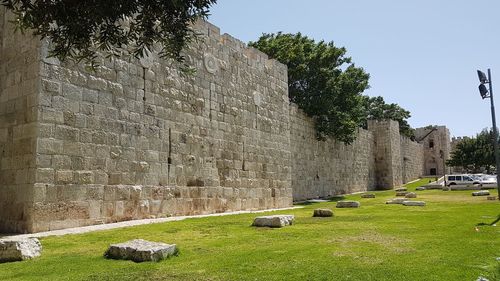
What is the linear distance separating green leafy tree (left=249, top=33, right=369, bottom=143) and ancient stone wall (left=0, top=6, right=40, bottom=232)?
1673 cm

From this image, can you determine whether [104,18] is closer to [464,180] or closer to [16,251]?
[16,251]

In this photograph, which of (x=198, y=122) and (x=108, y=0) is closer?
(x=108, y=0)

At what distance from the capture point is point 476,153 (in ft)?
167

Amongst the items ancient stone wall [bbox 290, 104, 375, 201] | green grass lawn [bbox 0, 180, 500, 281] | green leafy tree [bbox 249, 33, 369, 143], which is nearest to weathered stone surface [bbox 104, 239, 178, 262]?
green grass lawn [bbox 0, 180, 500, 281]

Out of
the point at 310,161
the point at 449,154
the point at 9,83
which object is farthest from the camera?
the point at 449,154

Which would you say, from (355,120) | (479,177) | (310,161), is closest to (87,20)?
(310,161)

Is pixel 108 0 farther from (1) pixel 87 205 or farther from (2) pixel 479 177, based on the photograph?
(2) pixel 479 177

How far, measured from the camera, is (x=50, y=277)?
195 inches

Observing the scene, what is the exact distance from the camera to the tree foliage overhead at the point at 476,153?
50.7m

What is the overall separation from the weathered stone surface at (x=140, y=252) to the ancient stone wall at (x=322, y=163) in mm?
15604

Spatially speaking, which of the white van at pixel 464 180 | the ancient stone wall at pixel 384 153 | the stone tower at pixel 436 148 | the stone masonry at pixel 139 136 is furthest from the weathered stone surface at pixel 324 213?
the stone tower at pixel 436 148

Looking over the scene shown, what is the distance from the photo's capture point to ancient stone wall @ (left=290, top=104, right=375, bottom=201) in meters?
21.8

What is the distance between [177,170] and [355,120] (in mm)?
17866

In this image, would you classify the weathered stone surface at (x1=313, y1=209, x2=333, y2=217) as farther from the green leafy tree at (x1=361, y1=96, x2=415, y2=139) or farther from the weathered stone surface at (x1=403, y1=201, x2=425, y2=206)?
the green leafy tree at (x1=361, y1=96, x2=415, y2=139)
